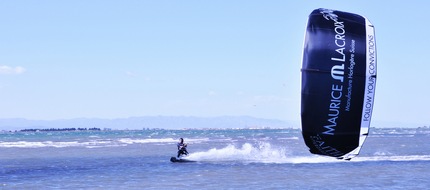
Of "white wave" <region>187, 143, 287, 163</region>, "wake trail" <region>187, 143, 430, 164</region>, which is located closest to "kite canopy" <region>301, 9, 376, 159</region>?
"wake trail" <region>187, 143, 430, 164</region>

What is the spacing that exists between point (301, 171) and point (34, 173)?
14801mm

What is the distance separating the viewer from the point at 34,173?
37.3m

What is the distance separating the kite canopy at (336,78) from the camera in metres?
12.9

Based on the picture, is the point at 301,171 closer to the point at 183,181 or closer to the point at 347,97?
the point at 183,181

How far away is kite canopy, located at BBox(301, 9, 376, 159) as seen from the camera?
12914 mm

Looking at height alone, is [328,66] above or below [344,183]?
above

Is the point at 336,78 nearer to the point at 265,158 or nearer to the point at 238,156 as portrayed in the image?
the point at 265,158

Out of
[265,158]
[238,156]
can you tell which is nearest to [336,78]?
[265,158]

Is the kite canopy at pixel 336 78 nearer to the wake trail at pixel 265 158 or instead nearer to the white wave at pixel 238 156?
the wake trail at pixel 265 158

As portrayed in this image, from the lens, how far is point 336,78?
1292 centimetres

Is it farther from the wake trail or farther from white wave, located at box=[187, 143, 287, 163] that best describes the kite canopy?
white wave, located at box=[187, 143, 287, 163]

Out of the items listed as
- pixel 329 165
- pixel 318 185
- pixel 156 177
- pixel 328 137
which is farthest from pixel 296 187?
pixel 328 137

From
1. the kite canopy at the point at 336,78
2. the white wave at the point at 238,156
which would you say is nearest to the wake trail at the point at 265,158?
the white wave at the point at 238,156

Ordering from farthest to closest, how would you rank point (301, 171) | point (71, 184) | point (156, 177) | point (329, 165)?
point (329, 165)
point (301, 171)
point (156, 177)
point (71, 184)
